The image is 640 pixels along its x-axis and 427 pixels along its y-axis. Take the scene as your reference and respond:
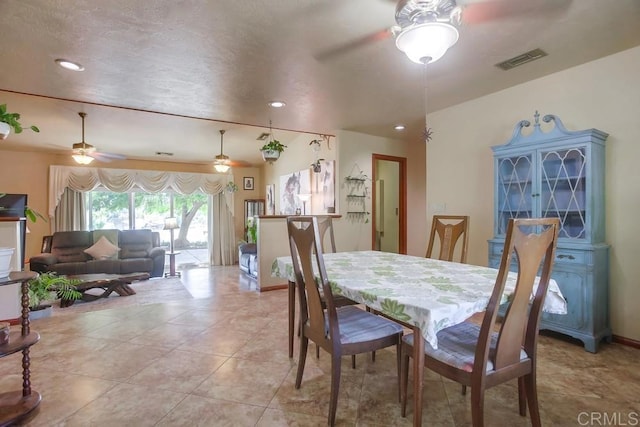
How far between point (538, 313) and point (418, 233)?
172 inches

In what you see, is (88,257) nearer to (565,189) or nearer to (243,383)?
(243,383)

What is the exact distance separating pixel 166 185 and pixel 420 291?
283 inches

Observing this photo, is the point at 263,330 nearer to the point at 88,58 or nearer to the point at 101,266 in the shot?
the point at 88,58

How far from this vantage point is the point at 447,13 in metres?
1.67

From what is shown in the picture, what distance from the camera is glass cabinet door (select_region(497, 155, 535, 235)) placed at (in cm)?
289

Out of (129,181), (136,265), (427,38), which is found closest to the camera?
(427,38)

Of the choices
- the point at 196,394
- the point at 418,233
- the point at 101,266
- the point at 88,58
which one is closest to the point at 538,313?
the point at 196,394

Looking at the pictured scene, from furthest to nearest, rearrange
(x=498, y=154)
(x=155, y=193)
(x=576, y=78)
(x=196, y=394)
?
(x=155, y=193), (x=498, y=154), (x=576, y=78), (x=196, y=394)

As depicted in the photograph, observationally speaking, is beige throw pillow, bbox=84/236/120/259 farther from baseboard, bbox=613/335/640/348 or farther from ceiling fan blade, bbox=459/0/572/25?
baseboard, bbox=613/335/640/348

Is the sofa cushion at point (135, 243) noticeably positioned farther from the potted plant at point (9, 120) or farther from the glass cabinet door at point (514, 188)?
the glass cabinet door at point (514, 188)

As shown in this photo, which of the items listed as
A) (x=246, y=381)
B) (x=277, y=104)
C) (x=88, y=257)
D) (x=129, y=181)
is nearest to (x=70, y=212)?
(x=129, y=181)

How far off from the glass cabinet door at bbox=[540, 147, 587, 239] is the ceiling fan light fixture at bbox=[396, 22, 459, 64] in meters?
1.70

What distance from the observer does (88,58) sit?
248cm

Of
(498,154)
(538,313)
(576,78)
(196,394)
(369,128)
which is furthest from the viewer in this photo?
(369,128)
